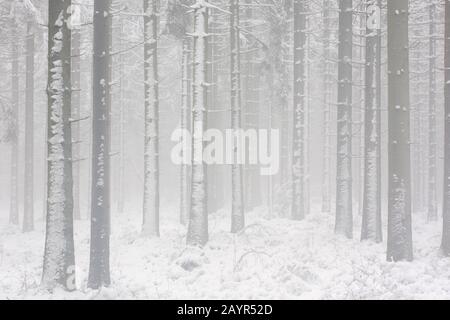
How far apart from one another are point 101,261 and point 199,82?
6591 millimetres

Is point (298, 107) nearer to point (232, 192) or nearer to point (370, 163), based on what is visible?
point (232, 192)

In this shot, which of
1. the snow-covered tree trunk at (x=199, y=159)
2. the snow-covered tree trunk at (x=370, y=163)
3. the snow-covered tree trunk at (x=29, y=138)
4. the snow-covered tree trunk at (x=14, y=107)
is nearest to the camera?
the snow-covered tree trunk at (x=199, y=159)

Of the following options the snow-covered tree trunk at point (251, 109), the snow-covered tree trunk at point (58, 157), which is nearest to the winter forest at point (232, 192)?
the snow-covered tree trunk at point (58, 157)

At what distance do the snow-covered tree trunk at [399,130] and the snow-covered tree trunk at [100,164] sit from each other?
6.83 m

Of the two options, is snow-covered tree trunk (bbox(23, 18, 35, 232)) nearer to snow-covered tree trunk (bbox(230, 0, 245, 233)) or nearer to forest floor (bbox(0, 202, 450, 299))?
forest floor (bbox(0, 202, 450, 299))

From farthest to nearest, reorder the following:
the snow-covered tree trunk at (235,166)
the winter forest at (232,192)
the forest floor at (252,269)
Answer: the snow-covered tree trunk at (235,166) < the winter forest at (232,192) < the forest floor at (252,269)

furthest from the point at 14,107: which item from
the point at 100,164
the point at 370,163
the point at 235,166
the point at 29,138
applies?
the point at 370,163

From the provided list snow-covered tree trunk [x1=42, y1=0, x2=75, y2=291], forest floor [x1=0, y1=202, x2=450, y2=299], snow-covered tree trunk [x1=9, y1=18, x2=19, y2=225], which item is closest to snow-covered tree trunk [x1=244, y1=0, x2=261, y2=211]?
forest floor [x1=0, y1=202, x2=450, y2=299]

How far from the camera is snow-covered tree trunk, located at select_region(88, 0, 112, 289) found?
33.9ft

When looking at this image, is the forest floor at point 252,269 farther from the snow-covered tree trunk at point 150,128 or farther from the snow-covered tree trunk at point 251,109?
the snow-covered tree trunk at point 251,109

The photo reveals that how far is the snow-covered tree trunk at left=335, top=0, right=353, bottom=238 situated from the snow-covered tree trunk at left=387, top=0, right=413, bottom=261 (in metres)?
5.26

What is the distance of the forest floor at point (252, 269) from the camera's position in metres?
9.66
